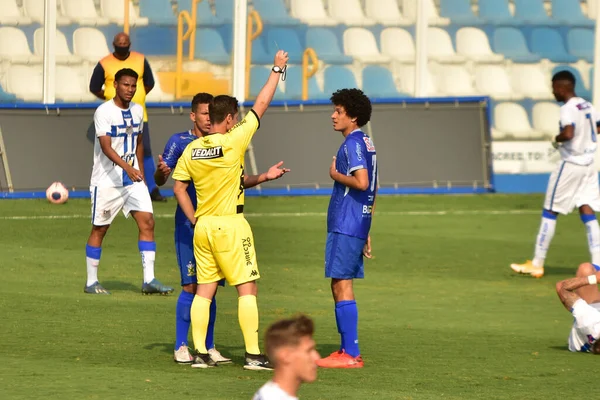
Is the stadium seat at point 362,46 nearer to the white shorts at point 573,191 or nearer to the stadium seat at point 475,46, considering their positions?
the stadium seat at point 475,46

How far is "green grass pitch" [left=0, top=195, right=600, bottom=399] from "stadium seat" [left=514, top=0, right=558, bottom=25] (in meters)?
7.26

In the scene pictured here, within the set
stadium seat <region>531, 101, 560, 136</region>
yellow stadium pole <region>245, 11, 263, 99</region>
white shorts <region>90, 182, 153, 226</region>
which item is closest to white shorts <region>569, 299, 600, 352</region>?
white shorts <region>90, 182, 153, 226</region>

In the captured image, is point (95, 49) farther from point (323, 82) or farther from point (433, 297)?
point (433, 297)

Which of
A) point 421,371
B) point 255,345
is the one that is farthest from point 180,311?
point 421,371

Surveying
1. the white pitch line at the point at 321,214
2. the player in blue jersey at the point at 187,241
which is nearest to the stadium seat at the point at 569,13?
the white pitch line at the point at 321,214

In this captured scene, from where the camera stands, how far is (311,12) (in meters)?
25.8

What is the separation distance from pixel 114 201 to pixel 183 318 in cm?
357

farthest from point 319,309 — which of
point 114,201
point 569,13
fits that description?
point 569,13

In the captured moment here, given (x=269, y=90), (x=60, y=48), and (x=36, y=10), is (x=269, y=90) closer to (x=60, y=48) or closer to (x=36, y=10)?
(x=36, y=10)

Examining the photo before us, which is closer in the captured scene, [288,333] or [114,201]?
[288,333]

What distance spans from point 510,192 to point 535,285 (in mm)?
9571

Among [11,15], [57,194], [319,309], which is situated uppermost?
[11,15]

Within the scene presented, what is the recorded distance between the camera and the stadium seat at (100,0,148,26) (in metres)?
24.2

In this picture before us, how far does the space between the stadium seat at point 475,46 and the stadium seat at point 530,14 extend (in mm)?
870
